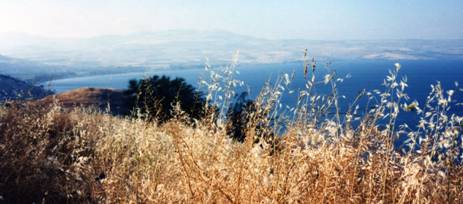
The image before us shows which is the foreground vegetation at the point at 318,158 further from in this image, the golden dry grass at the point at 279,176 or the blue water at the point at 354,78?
the blue water at the point at 354,78

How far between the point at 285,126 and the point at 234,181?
23.2 inches

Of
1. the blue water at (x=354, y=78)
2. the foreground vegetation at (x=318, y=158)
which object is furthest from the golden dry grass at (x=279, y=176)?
the blue water at (x=354, y=78)

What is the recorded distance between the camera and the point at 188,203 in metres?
2.84

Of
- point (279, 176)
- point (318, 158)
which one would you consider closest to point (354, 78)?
point (318, 158)

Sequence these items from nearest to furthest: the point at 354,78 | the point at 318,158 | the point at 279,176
Answer: the point at 279,176
the point at 318,158
the point at 354,78

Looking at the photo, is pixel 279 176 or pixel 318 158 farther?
pixel 318 158

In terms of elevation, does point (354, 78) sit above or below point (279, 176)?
below

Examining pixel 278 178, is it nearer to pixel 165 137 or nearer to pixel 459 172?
pixel 459 172

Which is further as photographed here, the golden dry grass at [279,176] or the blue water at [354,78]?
the blue water at [354,78]

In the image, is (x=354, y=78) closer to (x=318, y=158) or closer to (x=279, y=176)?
(x=318, y=158)

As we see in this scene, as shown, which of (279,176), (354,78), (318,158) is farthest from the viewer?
A: (354,78)

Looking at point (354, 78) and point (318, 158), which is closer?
point (318, 158)

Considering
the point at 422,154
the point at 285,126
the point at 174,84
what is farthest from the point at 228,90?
the point at 174,84

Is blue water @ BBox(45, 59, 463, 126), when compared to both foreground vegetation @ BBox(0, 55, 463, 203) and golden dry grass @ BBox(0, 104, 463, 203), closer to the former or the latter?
foreground vegetation @ BBox(0, 55, 463, 203)
